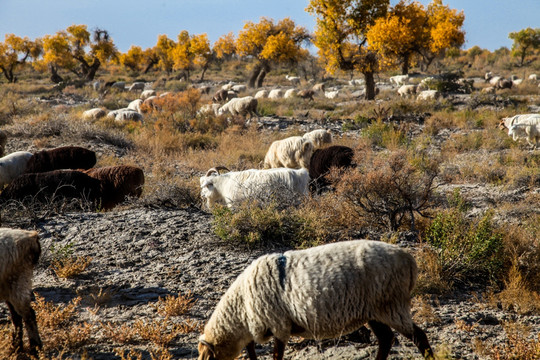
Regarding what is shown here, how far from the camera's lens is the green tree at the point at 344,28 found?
68.7ft

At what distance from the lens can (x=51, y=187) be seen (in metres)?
7.47

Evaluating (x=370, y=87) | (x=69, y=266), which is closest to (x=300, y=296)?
(x=69, y=266)

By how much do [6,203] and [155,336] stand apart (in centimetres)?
484

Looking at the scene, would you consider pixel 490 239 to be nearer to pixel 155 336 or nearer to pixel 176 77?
pixel 155 336

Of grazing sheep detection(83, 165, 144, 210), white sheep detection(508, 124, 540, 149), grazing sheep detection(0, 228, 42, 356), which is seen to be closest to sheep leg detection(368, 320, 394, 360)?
grazing sheep detection(0, 228, 42, 356)

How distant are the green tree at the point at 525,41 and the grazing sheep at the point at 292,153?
145 ft

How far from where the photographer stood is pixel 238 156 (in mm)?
11602

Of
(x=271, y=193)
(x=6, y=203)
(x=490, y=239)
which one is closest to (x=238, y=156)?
(x=271, y=193)

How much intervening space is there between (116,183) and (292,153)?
159 inches

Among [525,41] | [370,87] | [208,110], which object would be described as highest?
[525,41]

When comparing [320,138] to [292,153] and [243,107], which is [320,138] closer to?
[292,153]

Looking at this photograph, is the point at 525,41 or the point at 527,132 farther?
the point at 525,41

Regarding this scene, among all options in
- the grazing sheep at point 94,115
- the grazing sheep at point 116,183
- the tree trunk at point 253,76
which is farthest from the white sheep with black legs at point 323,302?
the tree trunk at point 253,76

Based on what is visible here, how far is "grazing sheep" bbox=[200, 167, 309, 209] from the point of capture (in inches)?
267
